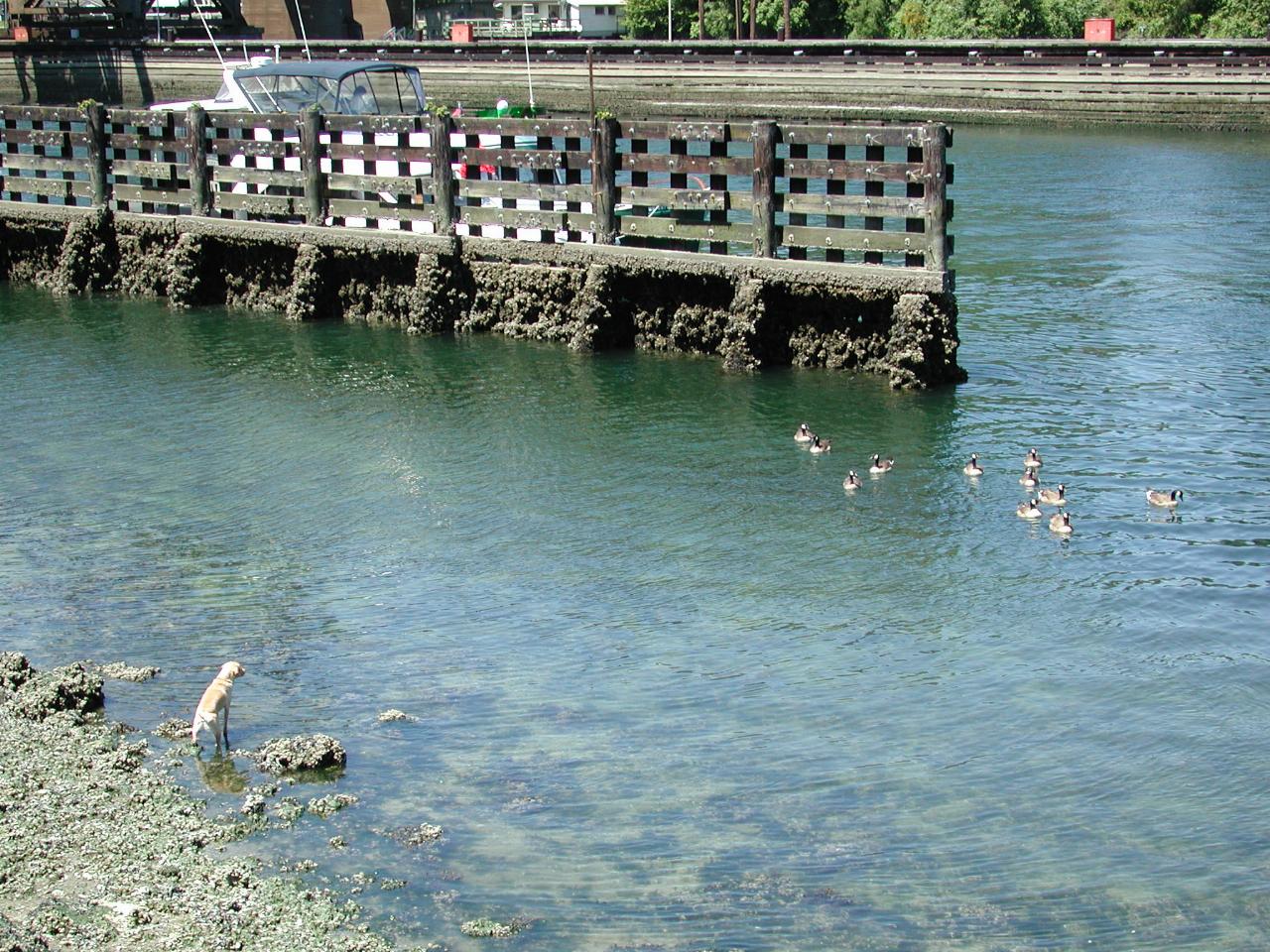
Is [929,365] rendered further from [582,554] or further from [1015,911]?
[1015,911]

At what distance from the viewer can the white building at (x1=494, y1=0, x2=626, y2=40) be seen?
4788 inches

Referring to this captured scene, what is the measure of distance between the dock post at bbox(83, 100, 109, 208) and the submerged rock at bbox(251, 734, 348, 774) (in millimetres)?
19007

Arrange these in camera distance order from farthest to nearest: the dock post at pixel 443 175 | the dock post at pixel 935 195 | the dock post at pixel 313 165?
the dock post at pixel 313 165 < the dock post at pixel 443 175 < the dock post at pixel 935 195

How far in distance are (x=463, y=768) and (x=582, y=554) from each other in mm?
4288

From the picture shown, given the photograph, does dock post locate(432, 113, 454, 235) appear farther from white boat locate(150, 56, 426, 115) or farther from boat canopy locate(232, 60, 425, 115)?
boat canopy locate(232, 60, 425, 115)

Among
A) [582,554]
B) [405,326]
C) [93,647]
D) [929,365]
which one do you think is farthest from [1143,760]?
[405,326]

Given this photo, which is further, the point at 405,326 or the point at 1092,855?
the point at 405,326

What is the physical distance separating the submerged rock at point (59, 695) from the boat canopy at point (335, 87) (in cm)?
2397

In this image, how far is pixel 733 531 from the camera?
1451cm

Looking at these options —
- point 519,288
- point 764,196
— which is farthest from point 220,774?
point 519,288

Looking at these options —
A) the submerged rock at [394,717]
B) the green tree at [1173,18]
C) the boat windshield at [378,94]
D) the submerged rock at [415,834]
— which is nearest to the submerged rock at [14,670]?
the submerged rock at [394,717]

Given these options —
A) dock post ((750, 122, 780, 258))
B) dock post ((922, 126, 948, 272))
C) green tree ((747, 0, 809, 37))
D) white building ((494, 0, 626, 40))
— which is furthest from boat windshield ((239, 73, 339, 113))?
white building ((494, 0, 626, 40))

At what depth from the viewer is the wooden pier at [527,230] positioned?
1911 cm

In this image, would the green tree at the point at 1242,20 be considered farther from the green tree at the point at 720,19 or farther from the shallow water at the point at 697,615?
the shallow water at the point at 697,615
